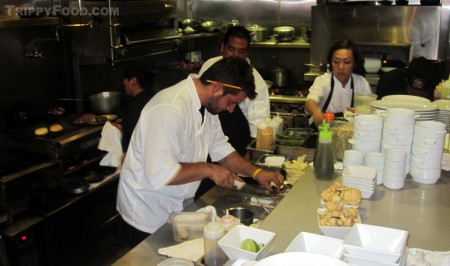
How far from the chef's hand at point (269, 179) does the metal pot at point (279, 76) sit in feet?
12.6

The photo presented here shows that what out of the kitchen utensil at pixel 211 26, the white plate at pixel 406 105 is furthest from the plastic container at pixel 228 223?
the kitchen utensil at pixel 211 26

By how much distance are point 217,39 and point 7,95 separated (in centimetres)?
359

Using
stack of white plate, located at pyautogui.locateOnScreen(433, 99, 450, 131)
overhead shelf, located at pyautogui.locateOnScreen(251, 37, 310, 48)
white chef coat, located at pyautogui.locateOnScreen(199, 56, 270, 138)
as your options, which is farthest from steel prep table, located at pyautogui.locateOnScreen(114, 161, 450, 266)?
overhead shelf, located at pyautogui.locateOnScreen(251, 37, 310, 48)

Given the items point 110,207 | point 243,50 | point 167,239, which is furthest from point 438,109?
point 110,207

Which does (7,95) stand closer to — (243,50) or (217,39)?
(243,50)

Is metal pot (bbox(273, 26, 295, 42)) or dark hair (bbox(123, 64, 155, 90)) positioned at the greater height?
metal pot (bbox(273, 26, 295, 42))

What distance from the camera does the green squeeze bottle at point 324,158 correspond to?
238 centimetres

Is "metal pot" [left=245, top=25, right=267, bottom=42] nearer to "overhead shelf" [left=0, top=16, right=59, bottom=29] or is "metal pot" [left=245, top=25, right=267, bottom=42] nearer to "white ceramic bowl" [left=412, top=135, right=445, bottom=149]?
"overhead shelf" [left=0, top=16, right=59, bottom=29]

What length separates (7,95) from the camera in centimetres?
420

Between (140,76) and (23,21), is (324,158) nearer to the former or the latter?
(140,76)

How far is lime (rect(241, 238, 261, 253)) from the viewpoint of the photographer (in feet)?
5.19

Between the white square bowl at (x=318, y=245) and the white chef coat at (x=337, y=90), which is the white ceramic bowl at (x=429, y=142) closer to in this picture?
the white square bowl at (x=318, y=245)

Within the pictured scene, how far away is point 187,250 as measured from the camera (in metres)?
2.20

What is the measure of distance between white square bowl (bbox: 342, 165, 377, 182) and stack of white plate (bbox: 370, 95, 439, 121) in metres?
0.45
